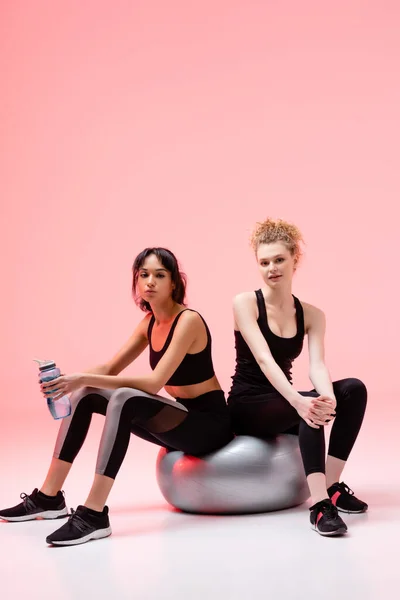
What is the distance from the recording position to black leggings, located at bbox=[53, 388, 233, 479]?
3.36m

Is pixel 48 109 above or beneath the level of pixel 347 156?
above

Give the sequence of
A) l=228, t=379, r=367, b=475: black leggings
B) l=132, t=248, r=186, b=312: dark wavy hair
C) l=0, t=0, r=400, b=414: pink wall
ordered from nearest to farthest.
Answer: l=228, t=379, r=367, b=475: black leggings → l=132, t=248, r=186, b=312: dark wavy hair → l=0, t=0, r=400, b=414: pink wall

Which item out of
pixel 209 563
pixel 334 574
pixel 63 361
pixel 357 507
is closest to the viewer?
pixel 334 574

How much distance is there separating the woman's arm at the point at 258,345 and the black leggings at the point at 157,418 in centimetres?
27

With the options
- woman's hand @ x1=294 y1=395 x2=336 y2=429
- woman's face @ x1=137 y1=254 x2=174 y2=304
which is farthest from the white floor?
woman's face @ x1=137 y1=254 x2=174 y2=304

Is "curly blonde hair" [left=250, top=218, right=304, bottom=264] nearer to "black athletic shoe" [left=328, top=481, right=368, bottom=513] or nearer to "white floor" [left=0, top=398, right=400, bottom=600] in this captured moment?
"black athletic shoe" [left=328, top=481, right=368, bottom=513]

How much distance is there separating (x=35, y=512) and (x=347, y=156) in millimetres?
5183

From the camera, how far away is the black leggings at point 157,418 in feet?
11.0

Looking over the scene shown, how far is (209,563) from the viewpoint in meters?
2.96

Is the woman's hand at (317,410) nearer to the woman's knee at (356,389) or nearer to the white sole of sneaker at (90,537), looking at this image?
the woman's knee at (356,389)

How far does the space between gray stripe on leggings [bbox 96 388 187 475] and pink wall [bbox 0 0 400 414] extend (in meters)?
4.54

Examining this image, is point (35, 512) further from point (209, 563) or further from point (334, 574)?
point (334, 574)

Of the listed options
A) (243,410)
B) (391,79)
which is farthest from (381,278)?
(243,410)

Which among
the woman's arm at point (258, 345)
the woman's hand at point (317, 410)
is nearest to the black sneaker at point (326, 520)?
the woman's hand at point (317, 410)
